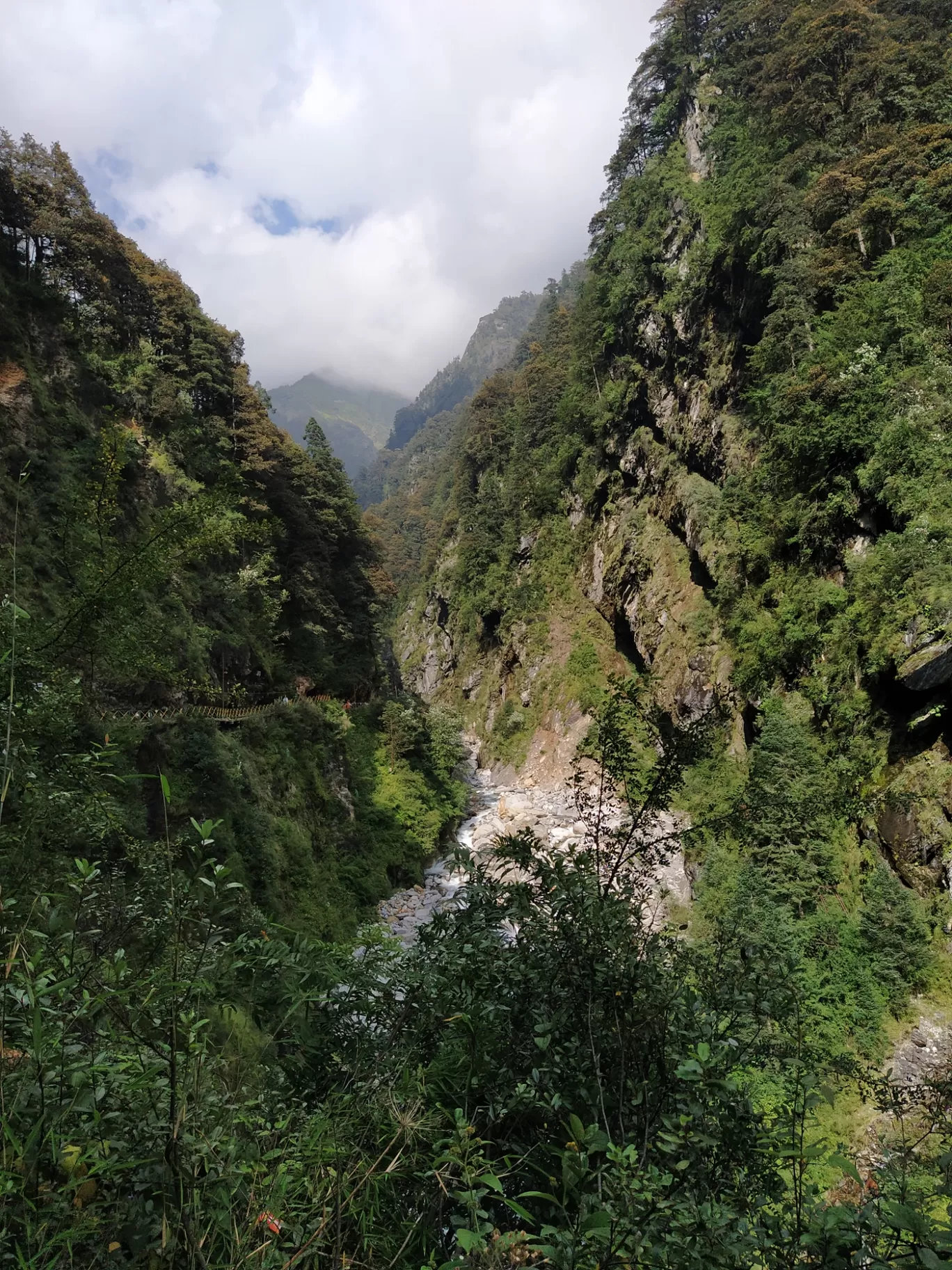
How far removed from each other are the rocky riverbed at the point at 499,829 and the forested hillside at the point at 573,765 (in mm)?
951

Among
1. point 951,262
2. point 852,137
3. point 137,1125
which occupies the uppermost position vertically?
point 852,137

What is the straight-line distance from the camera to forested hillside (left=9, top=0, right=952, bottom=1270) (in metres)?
1.74

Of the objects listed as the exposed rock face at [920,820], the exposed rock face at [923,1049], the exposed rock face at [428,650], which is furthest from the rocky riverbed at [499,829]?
the exposed rock face at [428,650]

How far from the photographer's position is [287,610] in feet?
72.2

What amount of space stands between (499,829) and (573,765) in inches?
722

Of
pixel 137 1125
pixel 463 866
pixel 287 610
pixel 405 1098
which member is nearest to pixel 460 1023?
pixel 405 1098

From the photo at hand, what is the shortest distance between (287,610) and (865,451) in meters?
18.6

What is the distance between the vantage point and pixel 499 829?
20781 millimetres

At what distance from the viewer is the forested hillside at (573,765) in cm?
174

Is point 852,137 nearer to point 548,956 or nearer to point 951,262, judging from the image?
point 951,262

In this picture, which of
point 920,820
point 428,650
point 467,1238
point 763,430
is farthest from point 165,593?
point 428,650

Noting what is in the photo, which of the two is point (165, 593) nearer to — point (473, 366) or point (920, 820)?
point (920, 820)

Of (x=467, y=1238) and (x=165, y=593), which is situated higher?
(x=165, y=593)

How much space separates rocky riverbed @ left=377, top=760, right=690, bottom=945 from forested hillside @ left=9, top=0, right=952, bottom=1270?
0.95 m
